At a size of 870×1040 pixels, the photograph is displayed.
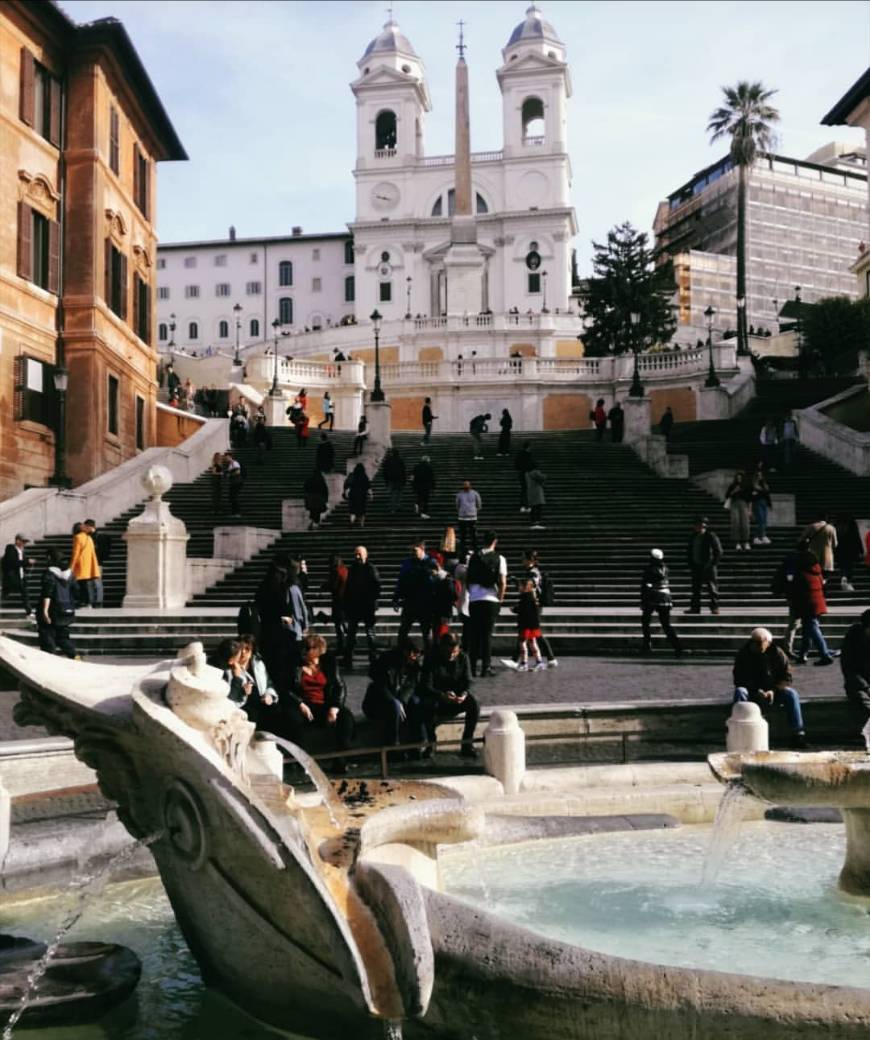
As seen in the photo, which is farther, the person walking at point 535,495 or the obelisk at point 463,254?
the obelisk at point 463,254

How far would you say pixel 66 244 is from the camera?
29.9m

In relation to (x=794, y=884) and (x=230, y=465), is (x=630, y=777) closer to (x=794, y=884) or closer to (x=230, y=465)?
(x=794, y=884)

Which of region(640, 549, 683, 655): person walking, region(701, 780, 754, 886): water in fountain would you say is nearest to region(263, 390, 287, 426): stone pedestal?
region(640, 549, 683, 655): person walking

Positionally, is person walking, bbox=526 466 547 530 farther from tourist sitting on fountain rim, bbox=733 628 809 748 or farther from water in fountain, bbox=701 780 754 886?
water in fountain, bbox=701 780 754 886

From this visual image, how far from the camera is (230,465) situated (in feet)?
82.4

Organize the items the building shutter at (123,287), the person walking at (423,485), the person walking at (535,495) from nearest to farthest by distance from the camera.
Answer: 1. the person walking at (535,495)
2. the person walking at (423,485)
3. the building shutter at (123,287)

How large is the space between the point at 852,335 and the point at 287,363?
26.3 meters

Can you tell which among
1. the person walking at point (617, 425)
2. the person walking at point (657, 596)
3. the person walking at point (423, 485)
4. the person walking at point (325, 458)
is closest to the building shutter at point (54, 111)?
the person walking at point (325, 458)

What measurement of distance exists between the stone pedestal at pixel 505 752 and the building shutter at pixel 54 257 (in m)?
25.0

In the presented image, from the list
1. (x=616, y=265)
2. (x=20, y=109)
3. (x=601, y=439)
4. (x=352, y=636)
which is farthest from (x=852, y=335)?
(x=352, y=636)

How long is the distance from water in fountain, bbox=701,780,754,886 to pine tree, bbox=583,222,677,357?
5659 centimetres

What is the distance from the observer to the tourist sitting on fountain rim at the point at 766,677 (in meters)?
9.34

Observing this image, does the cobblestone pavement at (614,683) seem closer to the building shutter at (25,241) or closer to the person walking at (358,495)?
the person walking at (358,495)

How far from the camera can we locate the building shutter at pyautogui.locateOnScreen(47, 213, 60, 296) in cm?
2927
